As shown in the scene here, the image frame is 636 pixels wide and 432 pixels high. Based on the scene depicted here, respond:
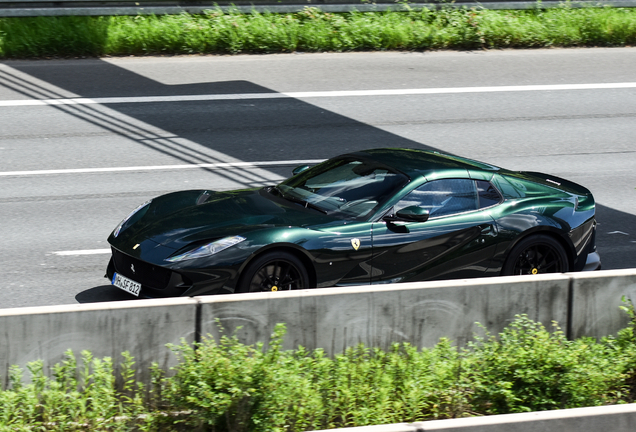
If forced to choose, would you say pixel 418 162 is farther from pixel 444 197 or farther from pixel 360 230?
pixel 360 230

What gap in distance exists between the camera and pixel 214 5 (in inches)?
695

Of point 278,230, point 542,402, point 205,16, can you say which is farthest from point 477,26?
point 542,402

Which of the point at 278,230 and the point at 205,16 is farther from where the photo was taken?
the point at 205,16

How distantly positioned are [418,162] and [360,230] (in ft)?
3.69

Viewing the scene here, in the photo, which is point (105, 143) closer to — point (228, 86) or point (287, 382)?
point (228, 86)

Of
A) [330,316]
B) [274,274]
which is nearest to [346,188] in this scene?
[274,274]

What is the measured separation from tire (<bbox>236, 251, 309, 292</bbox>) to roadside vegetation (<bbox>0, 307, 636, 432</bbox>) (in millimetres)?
1201

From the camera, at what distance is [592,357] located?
5984 millimetres

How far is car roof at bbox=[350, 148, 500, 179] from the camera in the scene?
7867mm

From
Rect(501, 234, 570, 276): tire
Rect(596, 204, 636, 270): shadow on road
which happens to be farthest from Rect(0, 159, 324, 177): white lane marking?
Rect(501, 234, 570, 276): tire

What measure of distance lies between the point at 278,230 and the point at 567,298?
92.2 inches

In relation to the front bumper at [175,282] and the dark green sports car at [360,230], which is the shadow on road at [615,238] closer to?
the dark green sports car at [360,230]

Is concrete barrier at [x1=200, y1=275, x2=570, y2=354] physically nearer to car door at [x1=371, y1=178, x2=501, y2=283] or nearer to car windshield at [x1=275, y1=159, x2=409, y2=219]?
car door at [x1=371, y1=178, x2=501, y2=283]

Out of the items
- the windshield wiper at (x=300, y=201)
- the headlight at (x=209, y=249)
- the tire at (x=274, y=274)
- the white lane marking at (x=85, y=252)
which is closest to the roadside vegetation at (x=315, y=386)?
the tire at (x=274, y=274)
